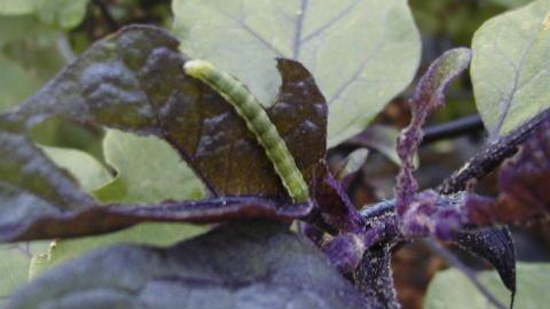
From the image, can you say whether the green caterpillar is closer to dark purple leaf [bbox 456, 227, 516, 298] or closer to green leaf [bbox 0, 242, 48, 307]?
dark purple leaf [bbox 456, 227, 516, 298]

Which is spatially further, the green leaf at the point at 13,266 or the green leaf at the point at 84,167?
the green leaf at the point at 84,167

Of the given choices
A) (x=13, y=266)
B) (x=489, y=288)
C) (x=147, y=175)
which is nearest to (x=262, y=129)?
(x=147, y=175)

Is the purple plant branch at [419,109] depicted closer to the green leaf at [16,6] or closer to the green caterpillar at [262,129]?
the green caterpillar at [262,129]

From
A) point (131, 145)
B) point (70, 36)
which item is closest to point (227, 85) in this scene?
point (131, 145)

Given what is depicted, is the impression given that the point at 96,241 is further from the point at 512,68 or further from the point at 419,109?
the point at 512,68

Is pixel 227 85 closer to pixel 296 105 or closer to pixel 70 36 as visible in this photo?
pixel 296 105

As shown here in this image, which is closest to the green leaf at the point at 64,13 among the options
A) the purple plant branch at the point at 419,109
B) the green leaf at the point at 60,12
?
the green leaf at the point at 60,12

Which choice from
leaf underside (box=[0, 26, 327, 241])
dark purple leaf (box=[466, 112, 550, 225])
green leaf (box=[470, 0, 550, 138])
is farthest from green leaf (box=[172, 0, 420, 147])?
dark purple leaf (box=[466, 112, 550, 225])
